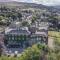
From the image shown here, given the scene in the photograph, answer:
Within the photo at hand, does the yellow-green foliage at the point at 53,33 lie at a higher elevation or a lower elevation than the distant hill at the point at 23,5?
lower

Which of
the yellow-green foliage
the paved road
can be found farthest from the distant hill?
the paved road

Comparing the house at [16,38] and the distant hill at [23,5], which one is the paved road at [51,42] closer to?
the house at [16,38]

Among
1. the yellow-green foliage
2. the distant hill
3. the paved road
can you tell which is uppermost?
the distant hill

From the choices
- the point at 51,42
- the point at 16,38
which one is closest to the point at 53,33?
the point at 51,42

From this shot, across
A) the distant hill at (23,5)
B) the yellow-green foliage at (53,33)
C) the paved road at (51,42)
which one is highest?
the distant hill at (23,5)

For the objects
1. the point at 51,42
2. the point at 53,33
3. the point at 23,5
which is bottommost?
the point at 51,42

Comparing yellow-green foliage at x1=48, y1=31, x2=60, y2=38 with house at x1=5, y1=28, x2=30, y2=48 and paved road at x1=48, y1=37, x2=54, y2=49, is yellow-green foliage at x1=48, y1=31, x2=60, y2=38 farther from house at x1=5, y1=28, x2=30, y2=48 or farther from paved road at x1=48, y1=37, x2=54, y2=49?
house at x1=5, y1=28, x2=30, y2=48

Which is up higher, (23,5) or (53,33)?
(23,5)

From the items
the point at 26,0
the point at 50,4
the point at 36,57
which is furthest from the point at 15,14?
the point at 36,57

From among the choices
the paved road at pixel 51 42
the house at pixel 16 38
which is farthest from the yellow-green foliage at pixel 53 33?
the house at pixel 16 38

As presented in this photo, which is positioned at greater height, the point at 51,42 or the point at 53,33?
the point at 53,33

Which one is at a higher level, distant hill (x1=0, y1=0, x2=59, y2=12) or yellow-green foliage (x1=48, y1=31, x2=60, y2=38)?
distant hill (x1=0, y1=0, x2=59, y2=12)

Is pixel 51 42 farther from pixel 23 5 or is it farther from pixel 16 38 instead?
pixel 23 5
